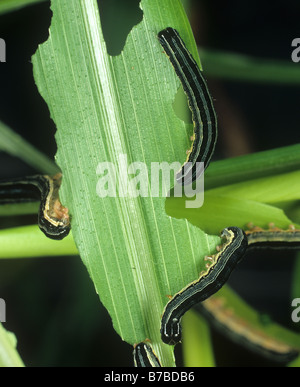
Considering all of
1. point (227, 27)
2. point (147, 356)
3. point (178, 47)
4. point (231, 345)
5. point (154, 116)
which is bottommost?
point (231, 345)

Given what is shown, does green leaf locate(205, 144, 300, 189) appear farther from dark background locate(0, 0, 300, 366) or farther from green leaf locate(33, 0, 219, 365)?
dark background locate(0, 0, 300, 366)

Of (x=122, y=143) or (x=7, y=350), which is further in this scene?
(x=7, y=350)

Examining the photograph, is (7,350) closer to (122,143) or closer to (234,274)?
(122,143)

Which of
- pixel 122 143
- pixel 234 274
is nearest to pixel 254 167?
pixel 122 143

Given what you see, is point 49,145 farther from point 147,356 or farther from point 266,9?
point 266,9

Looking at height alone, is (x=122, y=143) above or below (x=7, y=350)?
above
